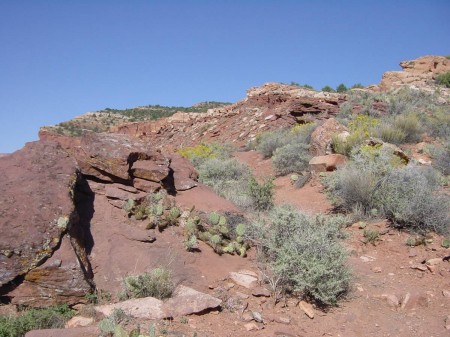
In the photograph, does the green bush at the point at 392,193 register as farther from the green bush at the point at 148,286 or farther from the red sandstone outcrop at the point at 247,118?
the red sandstone outcrop at the point at 247,118

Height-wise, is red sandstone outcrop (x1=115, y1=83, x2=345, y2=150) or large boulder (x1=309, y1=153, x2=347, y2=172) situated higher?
red sandstone outcrop (x1=115, y1=83, x2=345, y2=150)

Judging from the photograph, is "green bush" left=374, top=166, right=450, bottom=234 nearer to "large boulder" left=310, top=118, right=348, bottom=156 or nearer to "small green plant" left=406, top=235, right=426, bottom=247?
"small green plant" left=406, top=235, right=426, bottom=247

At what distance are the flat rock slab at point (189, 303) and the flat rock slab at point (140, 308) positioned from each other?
0.08m

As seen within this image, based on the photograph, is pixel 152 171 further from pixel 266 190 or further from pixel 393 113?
pixel 393 113

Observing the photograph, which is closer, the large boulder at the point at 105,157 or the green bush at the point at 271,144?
the large boulder at the point at 105,157

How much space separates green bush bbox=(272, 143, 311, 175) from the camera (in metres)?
11.0

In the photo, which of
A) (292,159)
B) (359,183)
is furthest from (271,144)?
(359,183)

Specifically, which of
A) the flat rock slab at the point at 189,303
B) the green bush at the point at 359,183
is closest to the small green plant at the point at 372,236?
the green bush at the point at 359,183

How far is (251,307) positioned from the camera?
4.15 meters

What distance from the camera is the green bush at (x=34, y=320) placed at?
3309 millimetres

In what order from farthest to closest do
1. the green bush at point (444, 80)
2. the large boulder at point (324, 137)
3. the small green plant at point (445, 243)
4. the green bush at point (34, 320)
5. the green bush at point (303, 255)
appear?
the green bush at point (444, 80) < the large boulder at point (324, 137) < the small green plant at point (445, 243) < the green bush at point (303, 255) < the green bush at point (34, 320)

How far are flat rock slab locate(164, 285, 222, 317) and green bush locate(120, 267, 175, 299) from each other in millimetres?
146

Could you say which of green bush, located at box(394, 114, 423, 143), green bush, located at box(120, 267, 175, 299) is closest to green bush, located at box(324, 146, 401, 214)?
green bush, located at box(120, 267, 175, 299)

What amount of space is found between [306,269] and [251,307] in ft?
2.66
